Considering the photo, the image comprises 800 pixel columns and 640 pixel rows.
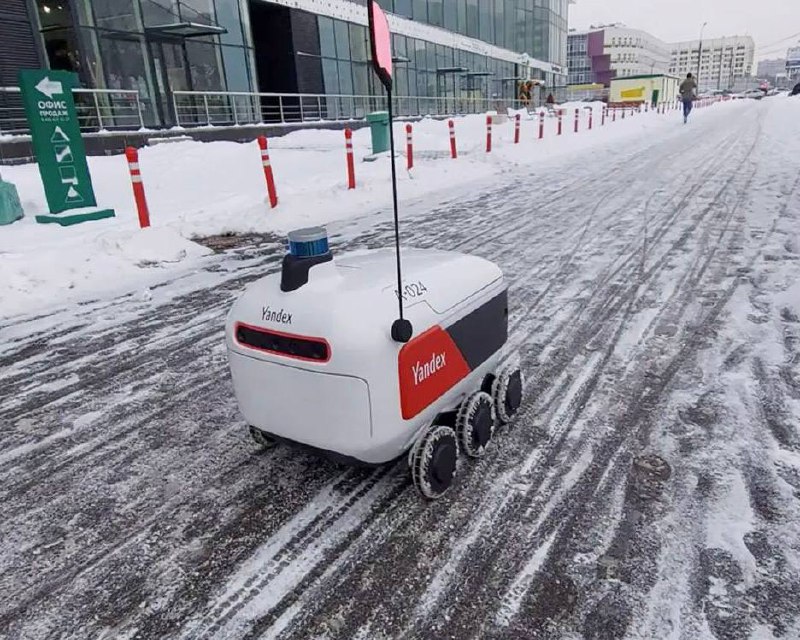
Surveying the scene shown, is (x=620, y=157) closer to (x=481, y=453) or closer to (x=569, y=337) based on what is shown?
(x=569, y=337)

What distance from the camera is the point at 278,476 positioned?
278 centimetres

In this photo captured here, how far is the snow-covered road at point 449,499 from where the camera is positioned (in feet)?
6.57

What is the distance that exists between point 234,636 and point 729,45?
235406 millimetres

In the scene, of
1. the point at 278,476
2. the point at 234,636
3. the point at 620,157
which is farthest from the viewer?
the point at 620,157

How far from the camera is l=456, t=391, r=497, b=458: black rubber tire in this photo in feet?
8.94

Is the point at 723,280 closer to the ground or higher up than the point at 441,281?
closer to the ground

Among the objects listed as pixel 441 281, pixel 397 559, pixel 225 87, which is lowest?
pixel 397 559

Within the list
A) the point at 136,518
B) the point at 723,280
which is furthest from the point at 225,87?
the point at 136,518

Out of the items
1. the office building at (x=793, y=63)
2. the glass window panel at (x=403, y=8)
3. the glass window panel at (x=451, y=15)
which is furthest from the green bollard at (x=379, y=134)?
the office building at (x=793, y=63)

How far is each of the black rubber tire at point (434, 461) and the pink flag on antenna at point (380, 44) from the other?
1423mm

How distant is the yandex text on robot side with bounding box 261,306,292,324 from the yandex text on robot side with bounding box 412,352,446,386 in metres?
0.54

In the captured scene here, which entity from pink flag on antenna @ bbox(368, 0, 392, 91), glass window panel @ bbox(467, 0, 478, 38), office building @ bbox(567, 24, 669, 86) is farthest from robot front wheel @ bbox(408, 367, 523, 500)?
office building @ bbox(567, 24, 669, 86)

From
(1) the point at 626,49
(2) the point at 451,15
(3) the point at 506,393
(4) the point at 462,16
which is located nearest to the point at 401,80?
(2) the point at 451,15

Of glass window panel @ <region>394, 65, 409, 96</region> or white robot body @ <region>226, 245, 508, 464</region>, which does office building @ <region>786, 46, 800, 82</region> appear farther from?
white robot body @ <region>226, 245, 508, 464</region>
